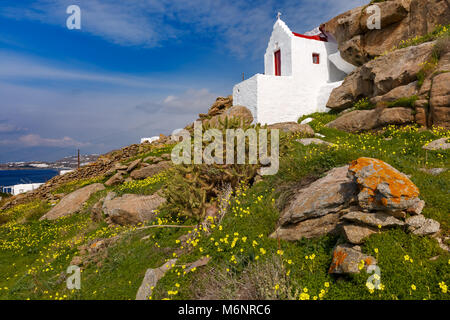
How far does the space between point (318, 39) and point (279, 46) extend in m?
3.67

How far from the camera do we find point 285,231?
4.77 meters

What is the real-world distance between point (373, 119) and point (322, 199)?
33.5 ft

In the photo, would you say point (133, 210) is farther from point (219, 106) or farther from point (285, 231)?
point (219, 106)

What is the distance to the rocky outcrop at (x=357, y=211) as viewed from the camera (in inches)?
147

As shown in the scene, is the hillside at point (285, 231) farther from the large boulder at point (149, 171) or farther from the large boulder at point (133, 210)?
the large boulder at point (149, 171)

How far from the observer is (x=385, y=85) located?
545 inches

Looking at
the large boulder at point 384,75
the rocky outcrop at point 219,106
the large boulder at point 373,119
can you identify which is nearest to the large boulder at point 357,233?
the large boulder at point 373,119

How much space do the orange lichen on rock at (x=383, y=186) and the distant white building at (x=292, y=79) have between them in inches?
584

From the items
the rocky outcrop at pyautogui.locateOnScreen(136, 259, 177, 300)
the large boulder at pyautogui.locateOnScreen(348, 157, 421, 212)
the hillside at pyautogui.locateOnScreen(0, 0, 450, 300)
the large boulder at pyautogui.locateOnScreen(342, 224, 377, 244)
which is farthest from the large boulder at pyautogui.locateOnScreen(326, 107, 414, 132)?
the rocky outcrop at pyautogui.locateOnScreen(136, 259, 177, 300)

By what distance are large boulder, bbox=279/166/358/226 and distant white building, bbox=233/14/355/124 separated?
1406 centimetres

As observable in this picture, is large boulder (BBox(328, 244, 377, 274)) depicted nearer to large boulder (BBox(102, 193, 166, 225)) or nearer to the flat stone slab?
the flat stone slab

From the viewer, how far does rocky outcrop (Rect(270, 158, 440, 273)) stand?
3.73 metres

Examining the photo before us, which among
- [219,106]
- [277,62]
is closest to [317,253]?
[277,62]
